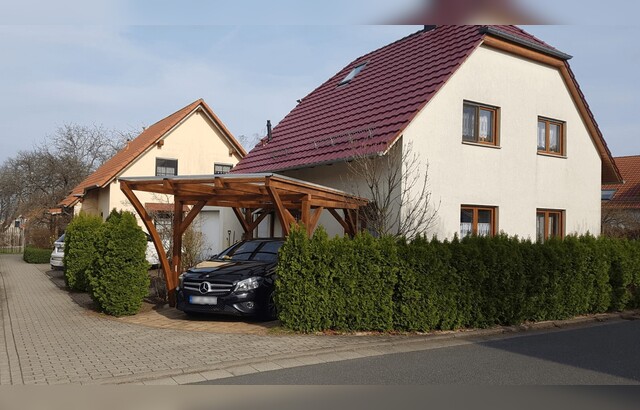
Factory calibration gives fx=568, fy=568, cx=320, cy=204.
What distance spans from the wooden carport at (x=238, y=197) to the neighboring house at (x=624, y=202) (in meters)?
15.1

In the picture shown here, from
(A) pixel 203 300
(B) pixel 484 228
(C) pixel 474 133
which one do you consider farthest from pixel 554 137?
(A) pixel 203 300

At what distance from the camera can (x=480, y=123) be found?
1454 centimetres

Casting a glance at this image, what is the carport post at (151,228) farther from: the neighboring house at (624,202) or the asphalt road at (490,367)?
the neighboring house at (624,202)

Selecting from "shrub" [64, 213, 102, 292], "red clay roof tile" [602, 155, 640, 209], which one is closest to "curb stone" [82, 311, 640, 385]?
"shrub" [64, 213, 102, 292]

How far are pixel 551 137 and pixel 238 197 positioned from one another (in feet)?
30.6

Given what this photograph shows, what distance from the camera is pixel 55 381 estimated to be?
21.5ft

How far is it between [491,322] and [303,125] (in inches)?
355

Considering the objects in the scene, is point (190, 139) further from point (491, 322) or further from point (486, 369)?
point (486, 369)

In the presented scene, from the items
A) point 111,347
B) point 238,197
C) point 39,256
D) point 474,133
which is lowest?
point 111,347

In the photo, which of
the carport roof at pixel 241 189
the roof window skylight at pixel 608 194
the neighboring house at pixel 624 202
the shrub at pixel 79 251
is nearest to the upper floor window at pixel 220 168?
the shrub at pixel 79 251

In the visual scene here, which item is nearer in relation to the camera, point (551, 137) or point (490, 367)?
point (490, 367)

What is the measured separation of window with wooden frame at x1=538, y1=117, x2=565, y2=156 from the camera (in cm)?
1599

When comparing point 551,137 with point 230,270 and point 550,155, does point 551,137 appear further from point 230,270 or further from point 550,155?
point 230,270

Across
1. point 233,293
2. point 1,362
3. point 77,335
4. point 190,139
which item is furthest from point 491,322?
point 190,139
